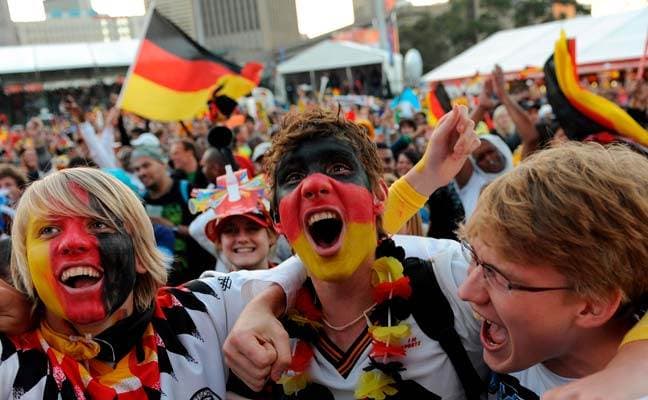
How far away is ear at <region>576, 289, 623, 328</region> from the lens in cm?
127

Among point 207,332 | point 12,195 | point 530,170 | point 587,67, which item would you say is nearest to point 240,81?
point 12,195

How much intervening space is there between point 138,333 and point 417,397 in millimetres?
797

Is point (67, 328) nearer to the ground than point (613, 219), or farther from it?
nearer to the ground

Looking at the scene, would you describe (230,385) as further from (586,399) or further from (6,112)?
(6,112)

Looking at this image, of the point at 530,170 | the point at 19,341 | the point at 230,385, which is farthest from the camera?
the point at 230,385

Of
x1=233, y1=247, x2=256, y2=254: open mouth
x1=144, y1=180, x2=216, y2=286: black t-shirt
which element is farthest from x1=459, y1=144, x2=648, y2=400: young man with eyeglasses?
x1=144, y1=180, x2=216, y2=286: black t-shirt

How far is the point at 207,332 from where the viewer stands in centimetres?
189

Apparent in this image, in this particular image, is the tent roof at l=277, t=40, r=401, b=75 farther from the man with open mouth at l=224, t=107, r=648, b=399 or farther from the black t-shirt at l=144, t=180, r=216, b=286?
the man with open mouth at l=224, t=107, r=648, b=399

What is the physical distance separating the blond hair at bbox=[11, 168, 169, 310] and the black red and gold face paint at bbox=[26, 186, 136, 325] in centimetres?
2

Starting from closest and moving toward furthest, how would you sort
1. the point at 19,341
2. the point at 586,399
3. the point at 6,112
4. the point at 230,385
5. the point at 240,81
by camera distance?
the point at 586,399, the point at 19,341, the point at 230,385, the point at 240,81, the point at 6,112

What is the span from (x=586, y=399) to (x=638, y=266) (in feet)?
1.10

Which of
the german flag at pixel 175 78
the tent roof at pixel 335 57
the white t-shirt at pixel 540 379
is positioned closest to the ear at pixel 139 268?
the white t-shirt at pixel 540 379

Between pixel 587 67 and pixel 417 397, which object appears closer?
pixel 417 397

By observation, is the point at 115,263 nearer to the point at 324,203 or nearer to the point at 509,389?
the point at 324,203
